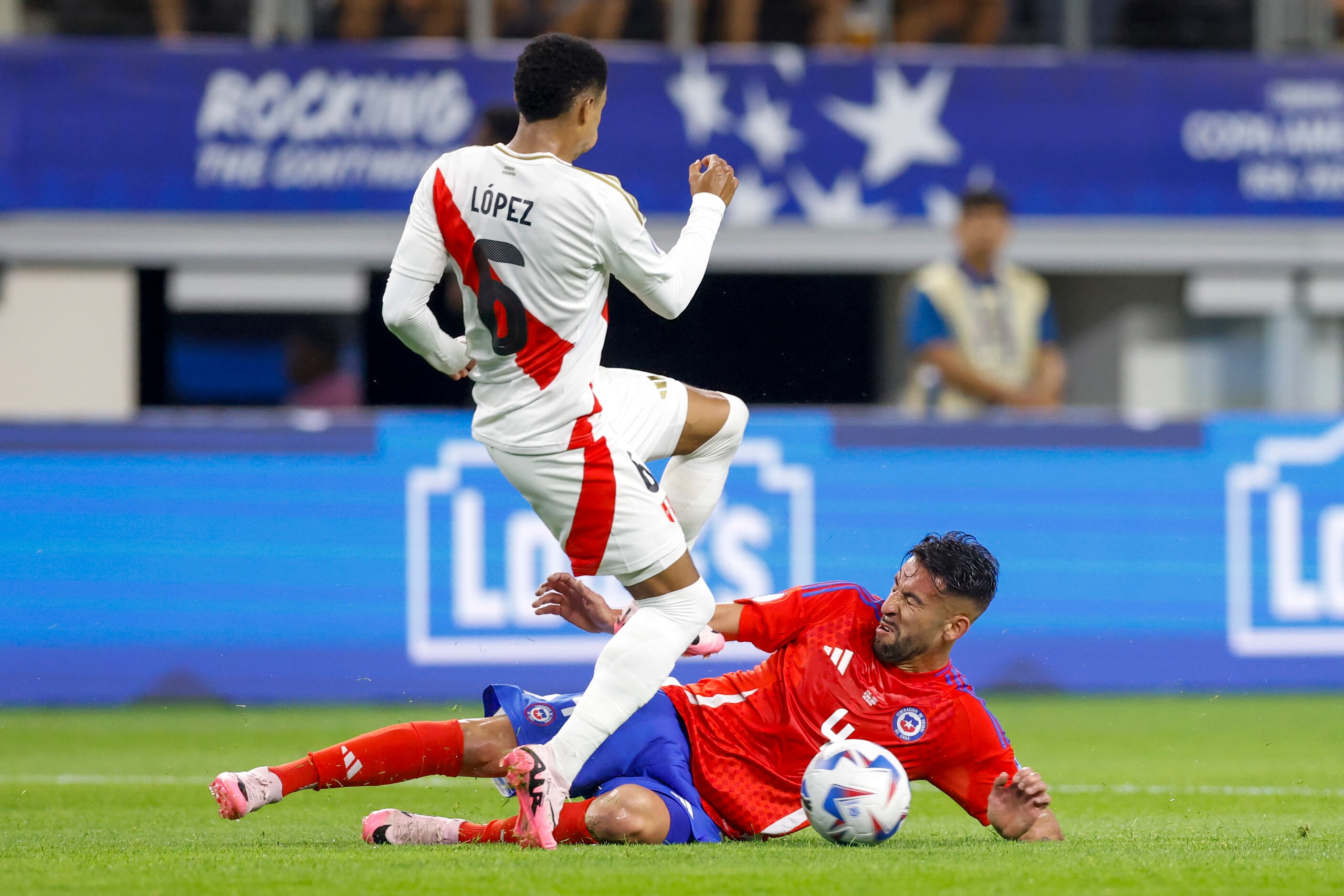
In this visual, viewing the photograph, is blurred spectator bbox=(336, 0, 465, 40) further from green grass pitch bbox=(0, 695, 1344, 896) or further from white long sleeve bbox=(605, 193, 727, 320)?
white long sleeve bbox=(605, 193, 727, 320)

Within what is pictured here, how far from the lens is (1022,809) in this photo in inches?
194

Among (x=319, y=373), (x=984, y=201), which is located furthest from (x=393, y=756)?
(x=319, y=373)

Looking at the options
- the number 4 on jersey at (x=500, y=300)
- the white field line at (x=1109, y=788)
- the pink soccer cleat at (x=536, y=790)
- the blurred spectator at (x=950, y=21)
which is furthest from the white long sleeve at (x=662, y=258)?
the blurred spectator at (x=950, y=21)

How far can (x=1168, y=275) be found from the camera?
1375 centimetres

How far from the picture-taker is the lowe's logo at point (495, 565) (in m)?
9.10

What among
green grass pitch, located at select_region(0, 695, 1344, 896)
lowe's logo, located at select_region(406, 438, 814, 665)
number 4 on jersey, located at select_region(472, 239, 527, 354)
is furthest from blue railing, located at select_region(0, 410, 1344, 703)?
number 4 on jersey, located at select_region(472, 239, 527, 354)

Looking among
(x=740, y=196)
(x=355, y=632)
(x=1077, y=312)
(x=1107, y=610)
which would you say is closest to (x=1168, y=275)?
(x=1077, y=312)

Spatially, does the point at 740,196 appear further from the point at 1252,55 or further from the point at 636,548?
the point at 636,548

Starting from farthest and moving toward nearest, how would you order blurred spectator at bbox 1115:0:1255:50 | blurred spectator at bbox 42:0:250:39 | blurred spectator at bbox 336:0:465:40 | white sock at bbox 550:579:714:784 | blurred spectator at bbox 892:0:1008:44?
blurred spectator at bbox 1115:0:1255:50 < blurred spectator at bbox 892:0:1008:44 < blurred spectator at bbox 336:0:465:40 < blurred spectator at bbox 42:0:250:39 < white sock at bbox 550:579:714:784

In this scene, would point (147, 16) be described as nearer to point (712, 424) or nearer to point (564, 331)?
point (712, 424)

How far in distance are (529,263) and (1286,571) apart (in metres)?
6.09

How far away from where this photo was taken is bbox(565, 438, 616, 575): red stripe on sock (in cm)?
496

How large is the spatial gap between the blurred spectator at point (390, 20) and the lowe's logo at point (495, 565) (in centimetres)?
473

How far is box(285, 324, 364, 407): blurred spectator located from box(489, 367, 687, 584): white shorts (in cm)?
791
